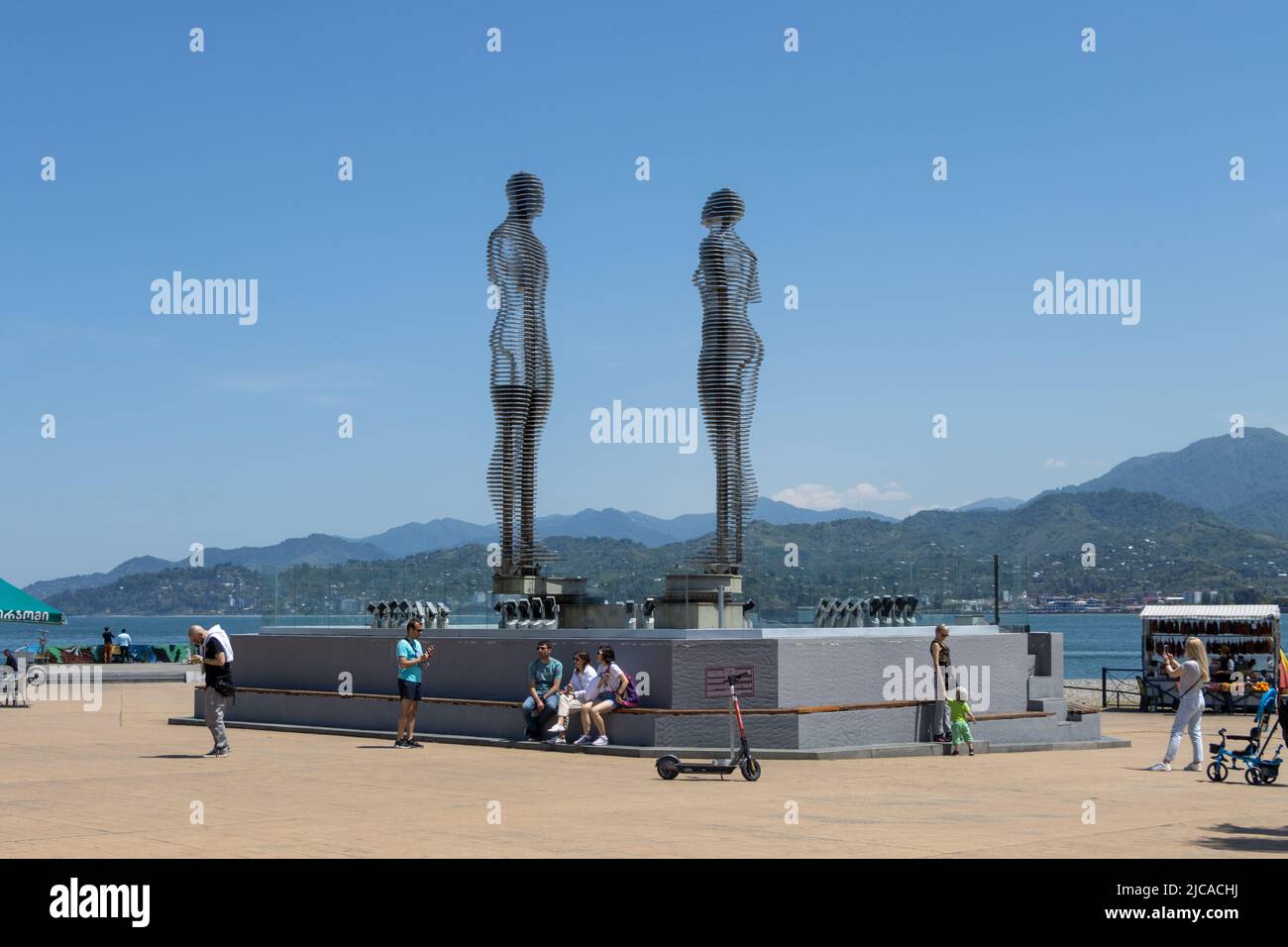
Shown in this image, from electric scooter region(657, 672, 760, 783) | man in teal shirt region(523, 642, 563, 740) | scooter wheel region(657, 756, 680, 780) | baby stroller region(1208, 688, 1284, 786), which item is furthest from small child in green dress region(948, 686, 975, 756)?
scooter wheel region(657, 756, 680, 780)

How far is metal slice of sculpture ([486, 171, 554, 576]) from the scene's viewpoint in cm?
2950

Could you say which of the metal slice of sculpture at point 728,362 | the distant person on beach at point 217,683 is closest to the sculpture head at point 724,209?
the metal slice of sculpture at point 728,362

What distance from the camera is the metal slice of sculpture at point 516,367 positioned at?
2950 cm

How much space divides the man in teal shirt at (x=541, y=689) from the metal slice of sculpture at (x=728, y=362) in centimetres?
548

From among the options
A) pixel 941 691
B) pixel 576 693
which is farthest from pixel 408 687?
pixel 941 691

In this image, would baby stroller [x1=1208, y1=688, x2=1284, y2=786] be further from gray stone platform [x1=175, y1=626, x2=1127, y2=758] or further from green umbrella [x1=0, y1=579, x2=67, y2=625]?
green umbrella [x1=0, y1=579, x2=67, y2=625]

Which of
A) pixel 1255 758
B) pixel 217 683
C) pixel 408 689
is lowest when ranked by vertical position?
pixel 1255 758

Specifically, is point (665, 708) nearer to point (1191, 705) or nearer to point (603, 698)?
point (603, 698)

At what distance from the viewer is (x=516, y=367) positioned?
29625mm

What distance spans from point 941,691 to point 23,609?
1864cm
